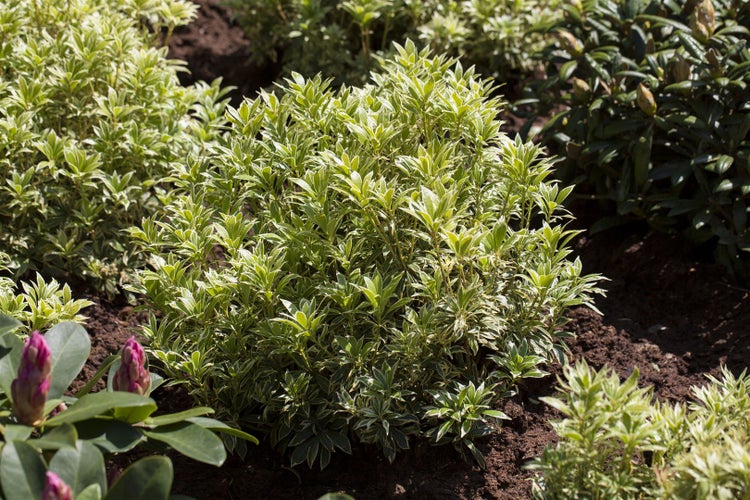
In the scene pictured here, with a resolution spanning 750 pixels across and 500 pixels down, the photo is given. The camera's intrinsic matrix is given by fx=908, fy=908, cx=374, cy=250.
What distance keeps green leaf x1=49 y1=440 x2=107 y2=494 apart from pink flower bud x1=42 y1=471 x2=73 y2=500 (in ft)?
0.51

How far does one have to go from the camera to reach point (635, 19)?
14.0 ft

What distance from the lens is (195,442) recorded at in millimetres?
2357

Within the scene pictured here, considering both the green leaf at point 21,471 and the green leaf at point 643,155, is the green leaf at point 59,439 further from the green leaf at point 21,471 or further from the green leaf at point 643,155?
the green leaf at point 643,155

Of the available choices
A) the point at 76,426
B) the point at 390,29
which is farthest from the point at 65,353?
the point at 390,29

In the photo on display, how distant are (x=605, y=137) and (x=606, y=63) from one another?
0.40m

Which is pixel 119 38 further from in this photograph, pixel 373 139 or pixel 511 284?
pixel 511 284

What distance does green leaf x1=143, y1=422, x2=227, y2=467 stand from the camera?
7.56ft

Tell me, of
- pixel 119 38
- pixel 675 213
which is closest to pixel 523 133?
pixel 675 213

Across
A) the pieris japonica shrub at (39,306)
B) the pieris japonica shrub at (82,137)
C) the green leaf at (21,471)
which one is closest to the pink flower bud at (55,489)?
the green leaf at (21,471)

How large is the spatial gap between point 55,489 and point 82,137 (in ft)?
8.02

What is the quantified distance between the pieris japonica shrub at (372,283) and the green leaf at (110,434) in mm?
520

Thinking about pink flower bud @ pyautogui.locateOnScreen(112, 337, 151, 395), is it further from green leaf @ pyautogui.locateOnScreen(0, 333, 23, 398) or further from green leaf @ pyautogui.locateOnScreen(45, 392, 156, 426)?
green leaf @ pyautogui.locateOnScreen(0, 333, 23, 398)

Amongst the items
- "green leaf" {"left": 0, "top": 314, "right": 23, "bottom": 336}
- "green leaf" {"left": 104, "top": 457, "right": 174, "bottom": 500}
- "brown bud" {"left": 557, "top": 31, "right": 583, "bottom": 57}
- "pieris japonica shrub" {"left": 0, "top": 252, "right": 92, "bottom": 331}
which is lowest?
"pieris japonica shrub" {"left": 0, "top": 252, "right": 92, "bottom": 331}

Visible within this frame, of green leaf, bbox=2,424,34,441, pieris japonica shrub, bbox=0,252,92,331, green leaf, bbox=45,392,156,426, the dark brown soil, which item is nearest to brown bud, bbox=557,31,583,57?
the dark brown soil
